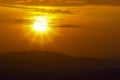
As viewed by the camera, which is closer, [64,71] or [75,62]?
[64,71]

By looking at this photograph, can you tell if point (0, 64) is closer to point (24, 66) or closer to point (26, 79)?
point (24, 66)

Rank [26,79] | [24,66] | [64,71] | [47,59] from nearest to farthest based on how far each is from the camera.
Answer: [26,79], [64,71], [24,66], [47,59]

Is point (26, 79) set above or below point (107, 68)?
below

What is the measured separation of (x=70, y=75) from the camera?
120500 millimetres

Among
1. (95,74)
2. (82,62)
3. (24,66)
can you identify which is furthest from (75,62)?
(95,74)

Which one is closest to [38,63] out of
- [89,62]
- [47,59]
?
[47,59]

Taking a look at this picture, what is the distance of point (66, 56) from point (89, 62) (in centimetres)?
1064

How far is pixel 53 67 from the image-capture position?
445 ft

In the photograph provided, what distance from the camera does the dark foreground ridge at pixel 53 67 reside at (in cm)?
11756

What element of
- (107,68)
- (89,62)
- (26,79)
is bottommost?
(26,79)

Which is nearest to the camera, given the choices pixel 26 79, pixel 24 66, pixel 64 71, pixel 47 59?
pixel 26 79

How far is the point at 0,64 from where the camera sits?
135500 millimetres

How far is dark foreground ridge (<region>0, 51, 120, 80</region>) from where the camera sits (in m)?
118

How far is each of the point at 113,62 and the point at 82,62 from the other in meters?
7.87
